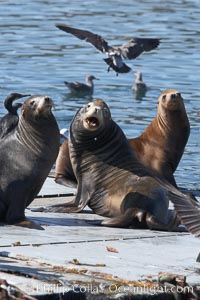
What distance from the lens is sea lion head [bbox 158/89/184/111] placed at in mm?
13117

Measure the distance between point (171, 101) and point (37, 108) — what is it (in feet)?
10.1

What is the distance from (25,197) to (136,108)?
43.7 ft

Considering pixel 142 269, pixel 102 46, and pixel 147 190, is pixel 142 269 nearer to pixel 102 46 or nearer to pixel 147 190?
pixel 147 190

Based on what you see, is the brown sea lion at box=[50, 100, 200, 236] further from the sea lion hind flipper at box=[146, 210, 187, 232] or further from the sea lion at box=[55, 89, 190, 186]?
the sea lion at box=[55, 89, 190, 186]

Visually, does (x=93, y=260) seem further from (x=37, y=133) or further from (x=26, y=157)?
(x=37, y=133)

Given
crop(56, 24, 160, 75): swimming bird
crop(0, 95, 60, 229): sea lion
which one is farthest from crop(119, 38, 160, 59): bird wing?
crop(0, 95, 60, 229): sea lion

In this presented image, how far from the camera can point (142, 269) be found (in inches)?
335

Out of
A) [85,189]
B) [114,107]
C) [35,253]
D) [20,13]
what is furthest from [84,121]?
[20,13]

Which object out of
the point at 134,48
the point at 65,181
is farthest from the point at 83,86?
→ the point at 65,181

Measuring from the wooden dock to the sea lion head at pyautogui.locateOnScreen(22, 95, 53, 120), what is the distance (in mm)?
850

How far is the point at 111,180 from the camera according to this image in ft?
36.6

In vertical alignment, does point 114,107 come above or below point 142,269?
below

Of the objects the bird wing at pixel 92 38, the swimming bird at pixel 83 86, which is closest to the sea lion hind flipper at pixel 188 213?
the bird wing at pixel 92 38

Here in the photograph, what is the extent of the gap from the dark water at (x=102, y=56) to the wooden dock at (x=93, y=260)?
234 inches
